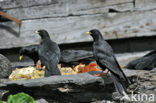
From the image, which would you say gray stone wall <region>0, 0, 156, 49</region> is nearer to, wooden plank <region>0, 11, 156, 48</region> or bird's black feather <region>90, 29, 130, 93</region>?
wooden plank <region>0, 11, 156, 48</region>

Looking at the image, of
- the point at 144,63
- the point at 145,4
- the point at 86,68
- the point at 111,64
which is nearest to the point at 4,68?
→ the point at 86,68

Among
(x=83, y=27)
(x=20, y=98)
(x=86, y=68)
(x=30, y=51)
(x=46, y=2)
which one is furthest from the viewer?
(x=46, y=2)

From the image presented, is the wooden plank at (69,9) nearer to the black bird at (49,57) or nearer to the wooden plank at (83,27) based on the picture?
the wooden plank at (83,27)

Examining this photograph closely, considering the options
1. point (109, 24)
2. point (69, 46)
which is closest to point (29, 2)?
point (69, 46)

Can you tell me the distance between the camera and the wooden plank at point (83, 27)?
6480 mm

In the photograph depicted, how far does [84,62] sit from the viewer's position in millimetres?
6297

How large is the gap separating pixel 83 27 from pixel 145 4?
5.63 feet

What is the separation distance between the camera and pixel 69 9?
6715 mm

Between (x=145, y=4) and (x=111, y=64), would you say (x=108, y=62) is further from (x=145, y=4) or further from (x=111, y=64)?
(x=145, y=4)

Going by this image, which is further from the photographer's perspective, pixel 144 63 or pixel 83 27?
pixel 83 27

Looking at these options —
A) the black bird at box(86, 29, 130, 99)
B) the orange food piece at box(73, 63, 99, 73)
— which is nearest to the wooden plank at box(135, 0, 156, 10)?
the black bird at box(86, 29, 130, 99)

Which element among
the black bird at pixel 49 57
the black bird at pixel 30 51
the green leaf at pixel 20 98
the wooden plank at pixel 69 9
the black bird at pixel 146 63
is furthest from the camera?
the wooden plank at pixel 69 9

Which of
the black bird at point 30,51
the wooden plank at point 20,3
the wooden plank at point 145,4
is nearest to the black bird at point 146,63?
the wooden plank at point 145,4

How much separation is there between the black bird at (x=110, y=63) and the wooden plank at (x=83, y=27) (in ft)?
4.29
